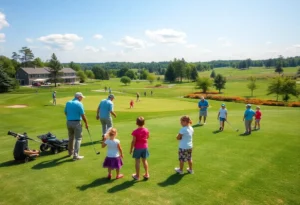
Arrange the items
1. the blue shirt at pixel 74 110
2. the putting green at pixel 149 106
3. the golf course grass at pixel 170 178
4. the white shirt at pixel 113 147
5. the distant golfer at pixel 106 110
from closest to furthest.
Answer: the golf course grass at pixel 170 178 → the white shirt at pixel 113 147 → the blue shirt at pixel 74 110 → the distant golfer at pixel 106 110 → the putting green at pixel 149 106

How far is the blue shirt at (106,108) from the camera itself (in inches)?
498

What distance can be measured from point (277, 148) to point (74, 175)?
9.25 meters

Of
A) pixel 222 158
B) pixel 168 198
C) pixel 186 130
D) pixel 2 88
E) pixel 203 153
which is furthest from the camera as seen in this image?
pixel 2 88

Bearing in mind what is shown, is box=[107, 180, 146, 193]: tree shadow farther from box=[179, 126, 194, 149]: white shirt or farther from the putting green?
the putting green

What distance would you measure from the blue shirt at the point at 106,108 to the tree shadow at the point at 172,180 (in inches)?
215

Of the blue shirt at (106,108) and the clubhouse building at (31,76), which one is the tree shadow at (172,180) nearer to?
the blue shirt at (106,108)

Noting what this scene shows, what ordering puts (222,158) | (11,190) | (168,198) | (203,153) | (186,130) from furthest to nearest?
(203,153) → (222,158) → (186,130) → (11,190) → (168,198)

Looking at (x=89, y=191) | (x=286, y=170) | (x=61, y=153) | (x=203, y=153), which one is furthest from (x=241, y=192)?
(x=61, y=153)

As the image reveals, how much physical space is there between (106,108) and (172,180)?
5889mm

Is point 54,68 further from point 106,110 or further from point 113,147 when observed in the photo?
point 113,147

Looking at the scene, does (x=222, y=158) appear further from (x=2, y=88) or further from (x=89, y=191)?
(x=2, y=88)

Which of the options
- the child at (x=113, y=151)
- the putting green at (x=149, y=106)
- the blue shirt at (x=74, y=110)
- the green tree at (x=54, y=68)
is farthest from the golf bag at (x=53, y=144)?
the green tree at (x=54, y=68)

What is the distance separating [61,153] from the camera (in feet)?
37.5

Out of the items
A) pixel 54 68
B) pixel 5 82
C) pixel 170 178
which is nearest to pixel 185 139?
pixel 170 178
